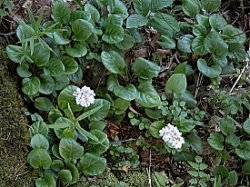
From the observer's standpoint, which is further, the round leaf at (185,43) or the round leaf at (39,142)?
the round leaf at (185,43)

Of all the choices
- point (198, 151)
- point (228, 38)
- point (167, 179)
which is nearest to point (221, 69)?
point (228, 38)

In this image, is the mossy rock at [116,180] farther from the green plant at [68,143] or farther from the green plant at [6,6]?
the green plant at [6,6]

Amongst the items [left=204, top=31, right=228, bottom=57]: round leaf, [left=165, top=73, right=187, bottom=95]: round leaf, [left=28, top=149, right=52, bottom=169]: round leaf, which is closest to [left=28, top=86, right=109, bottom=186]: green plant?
[left=28, top=149, right=52, bottom=169]: round leaf

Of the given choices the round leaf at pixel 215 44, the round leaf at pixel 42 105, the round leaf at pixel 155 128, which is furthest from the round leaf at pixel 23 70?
the round leaf at pixel 215 44

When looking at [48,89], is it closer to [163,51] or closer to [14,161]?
[14,161]

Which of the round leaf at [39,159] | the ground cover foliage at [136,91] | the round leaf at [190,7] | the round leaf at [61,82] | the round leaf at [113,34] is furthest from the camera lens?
the round leaf at [190,7]
